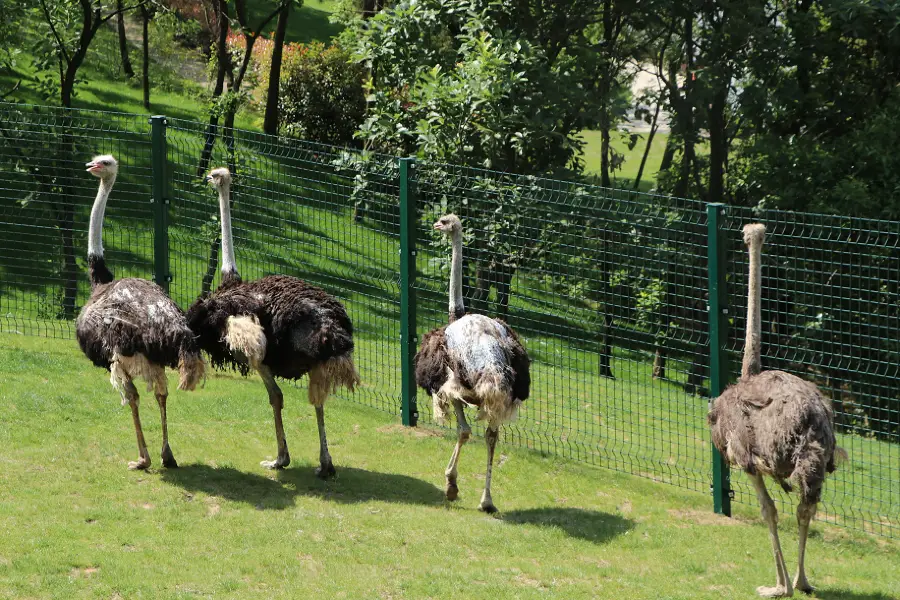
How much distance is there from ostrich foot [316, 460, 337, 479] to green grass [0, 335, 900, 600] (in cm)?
14

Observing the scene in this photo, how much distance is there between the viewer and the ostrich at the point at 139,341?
8883 mm

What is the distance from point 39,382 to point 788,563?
722cm

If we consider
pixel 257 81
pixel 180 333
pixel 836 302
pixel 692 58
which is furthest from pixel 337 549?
pixel 257 81

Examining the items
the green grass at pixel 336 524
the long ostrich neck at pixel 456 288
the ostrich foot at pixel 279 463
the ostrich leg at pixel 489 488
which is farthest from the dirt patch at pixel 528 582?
the ostrich foot at pixel 279 463

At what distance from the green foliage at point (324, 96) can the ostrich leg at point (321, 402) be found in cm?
1476

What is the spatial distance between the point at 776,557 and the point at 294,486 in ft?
12.6

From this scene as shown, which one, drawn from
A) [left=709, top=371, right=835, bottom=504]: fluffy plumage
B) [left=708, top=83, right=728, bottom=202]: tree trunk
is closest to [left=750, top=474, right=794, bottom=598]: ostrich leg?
[left=709, top=371, right=835, bottom=504]: fluffy plumage

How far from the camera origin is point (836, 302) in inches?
551

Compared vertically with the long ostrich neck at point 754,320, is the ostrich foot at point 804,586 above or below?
below

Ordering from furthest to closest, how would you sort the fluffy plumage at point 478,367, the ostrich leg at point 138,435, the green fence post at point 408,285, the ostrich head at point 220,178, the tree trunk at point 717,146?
1. the tree trunk at point 717,146
2. the green fence post at point 408,285
3. the ostrich head at point 220,178
4. the ostrich leg at point 138,435
5. the fluffy plumage at point 478,367

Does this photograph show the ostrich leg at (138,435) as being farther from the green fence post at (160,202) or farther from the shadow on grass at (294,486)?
the green fence post at (160,202)

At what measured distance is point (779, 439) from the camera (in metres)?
7.33

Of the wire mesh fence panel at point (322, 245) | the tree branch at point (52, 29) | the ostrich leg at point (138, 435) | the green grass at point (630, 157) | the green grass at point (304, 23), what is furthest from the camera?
the green grass at point (304, 23)

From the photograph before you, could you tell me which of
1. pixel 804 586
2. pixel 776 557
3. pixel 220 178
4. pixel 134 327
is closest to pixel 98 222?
pixel 220 178
